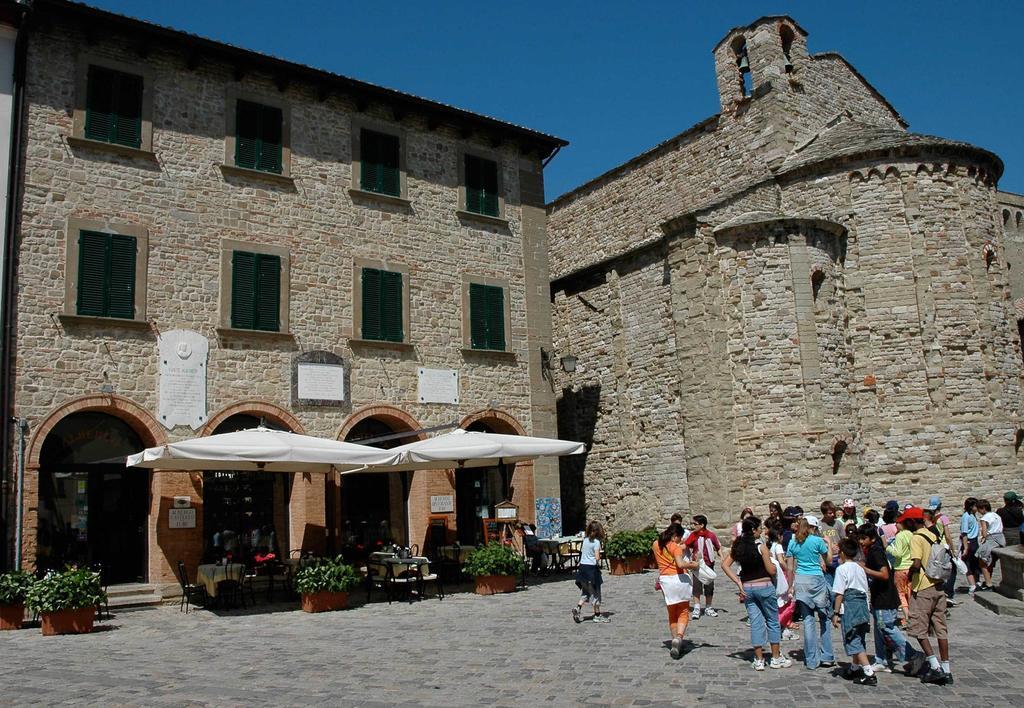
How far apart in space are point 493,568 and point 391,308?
6.05 m

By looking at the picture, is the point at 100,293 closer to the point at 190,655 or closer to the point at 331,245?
the point at 331,245

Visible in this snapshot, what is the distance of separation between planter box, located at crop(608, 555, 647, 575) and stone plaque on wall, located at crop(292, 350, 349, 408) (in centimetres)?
622

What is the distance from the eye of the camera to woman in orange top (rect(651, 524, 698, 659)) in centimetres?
903

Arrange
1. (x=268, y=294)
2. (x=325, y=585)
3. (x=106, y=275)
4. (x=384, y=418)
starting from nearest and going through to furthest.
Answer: (x=325, y=585)
(x=106, y=275)
(x=268, y=294)
(x=384, y=418)

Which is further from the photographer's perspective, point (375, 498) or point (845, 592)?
point (375, 498)

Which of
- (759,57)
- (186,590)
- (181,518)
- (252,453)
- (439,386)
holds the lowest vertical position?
(186,590)

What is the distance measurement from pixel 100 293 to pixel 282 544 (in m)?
5.55

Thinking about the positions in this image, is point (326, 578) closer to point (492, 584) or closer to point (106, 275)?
point (492, 584)

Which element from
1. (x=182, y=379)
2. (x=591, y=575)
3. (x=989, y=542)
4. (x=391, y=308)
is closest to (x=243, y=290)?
(x=182, y=379)

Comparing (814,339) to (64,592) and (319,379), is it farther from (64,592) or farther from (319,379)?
(64,592)

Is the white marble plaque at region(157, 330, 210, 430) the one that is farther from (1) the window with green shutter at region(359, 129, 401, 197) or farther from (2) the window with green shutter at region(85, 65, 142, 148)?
(1) the window with green shutter at region(359, 129, 401, 197)

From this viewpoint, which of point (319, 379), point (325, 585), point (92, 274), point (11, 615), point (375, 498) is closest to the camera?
point (11, 615)

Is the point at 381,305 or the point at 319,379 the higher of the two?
the point at 381,305

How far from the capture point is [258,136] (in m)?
16.8
